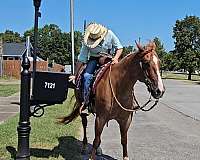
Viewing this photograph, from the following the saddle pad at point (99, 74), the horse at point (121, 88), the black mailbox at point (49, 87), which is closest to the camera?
the horse at point (121, 88)

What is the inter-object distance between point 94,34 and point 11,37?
135110mm

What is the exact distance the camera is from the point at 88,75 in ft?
22.8

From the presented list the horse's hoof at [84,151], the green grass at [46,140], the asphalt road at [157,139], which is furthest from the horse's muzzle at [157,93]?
the horse's hoof at [84,151]

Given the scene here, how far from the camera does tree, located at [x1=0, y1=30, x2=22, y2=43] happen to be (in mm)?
136250

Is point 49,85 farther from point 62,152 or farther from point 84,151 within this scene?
point 84,151

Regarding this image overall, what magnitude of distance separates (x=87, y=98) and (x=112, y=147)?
79.4 inches

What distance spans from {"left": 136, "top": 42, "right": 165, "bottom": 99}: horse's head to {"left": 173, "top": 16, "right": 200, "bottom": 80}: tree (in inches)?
3078

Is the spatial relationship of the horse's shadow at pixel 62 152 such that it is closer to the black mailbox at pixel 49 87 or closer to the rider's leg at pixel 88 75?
the rider's leg at pixel 88 75

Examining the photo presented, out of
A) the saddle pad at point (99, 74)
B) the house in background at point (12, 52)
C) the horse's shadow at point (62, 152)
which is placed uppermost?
the house in background at point (12, 52)

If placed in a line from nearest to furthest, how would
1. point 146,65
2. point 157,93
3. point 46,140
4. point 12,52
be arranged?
1. point 157,93
2. point 146,65
3. point 46,140
4. point 12,52

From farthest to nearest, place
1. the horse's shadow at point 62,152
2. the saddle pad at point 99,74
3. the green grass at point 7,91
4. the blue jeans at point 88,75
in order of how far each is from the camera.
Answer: the green grass at point 7,91, the horse's shadow at point 62,152, the blue jeans at point 88,75, the saddle pad at point 99,74

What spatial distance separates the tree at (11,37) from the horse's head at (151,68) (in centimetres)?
12971

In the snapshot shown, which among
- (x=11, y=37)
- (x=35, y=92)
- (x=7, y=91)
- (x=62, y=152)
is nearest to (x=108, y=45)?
(x=35, y=92)

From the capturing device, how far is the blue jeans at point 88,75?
6844 mm
